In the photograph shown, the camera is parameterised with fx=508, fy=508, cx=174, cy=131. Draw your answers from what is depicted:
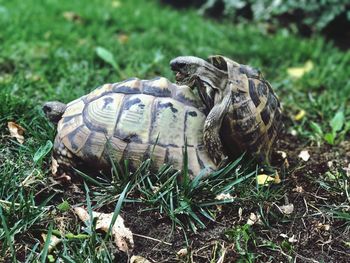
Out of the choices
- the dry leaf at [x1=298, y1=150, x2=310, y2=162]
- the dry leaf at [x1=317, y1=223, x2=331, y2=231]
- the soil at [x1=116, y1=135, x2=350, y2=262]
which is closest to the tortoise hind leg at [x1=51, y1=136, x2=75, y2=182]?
the soil at [x1=116, y1=135, x2=350, y2=262]

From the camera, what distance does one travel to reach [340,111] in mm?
4449

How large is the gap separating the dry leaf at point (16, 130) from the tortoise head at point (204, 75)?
1.13 m

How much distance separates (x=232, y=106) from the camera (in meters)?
3.08

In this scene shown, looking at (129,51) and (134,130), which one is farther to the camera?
(129,51)

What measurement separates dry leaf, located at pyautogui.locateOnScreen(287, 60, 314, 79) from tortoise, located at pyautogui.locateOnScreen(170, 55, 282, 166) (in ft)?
7.47

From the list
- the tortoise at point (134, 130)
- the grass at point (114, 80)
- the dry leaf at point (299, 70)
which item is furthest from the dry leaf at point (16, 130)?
the dry leaf at point (299, 70)

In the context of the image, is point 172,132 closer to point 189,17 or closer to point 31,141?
point 31,141

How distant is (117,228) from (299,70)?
351 centimetres

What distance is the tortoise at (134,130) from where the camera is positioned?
3.00 metres

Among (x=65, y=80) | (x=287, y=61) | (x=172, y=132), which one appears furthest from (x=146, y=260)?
(x=287, y=61)

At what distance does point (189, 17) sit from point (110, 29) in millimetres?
1704

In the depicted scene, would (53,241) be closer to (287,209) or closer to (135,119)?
(135,119)

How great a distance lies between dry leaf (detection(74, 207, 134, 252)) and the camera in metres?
2.70

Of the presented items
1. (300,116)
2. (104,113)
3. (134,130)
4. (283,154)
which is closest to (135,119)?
(134,130)
